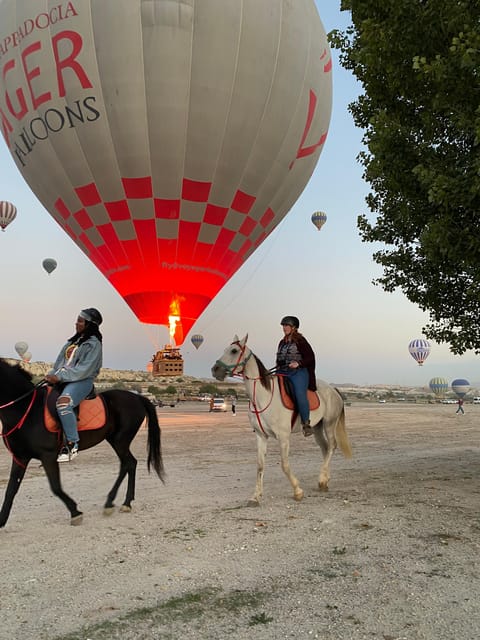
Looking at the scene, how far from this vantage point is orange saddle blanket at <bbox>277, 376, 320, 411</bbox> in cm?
881

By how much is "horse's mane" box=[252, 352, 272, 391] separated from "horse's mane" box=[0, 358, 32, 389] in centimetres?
397

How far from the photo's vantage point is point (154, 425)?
8.51 m

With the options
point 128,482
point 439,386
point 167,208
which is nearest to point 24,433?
point 128,482

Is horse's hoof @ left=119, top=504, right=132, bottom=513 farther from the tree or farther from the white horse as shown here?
the tree

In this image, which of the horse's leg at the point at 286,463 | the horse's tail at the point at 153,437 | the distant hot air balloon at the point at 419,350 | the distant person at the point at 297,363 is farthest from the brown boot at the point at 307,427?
the distant hot air balloon at the point at 419,350

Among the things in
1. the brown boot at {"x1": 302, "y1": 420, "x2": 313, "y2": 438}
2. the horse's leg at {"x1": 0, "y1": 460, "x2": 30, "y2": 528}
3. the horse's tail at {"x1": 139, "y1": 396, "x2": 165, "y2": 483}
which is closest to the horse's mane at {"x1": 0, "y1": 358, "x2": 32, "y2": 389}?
the horse's leg at {"x1": 0, "y1": 460, "x2": 30, "y2": 528}

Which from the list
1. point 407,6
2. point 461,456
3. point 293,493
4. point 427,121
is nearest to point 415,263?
point 427,121

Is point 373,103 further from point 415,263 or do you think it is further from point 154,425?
point 154,425

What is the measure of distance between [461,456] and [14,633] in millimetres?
14440

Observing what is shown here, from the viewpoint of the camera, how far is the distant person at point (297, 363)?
8.85m

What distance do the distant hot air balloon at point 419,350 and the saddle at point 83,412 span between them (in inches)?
3531

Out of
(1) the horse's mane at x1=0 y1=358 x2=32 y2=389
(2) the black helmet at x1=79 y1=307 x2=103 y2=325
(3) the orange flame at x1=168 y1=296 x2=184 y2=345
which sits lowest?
(1) the horse's mane at x1=0 y1=358 x2=32 y2=389

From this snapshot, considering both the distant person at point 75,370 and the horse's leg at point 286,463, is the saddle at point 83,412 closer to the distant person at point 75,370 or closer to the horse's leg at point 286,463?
the distant person at point 75,370

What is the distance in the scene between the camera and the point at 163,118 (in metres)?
21.5
